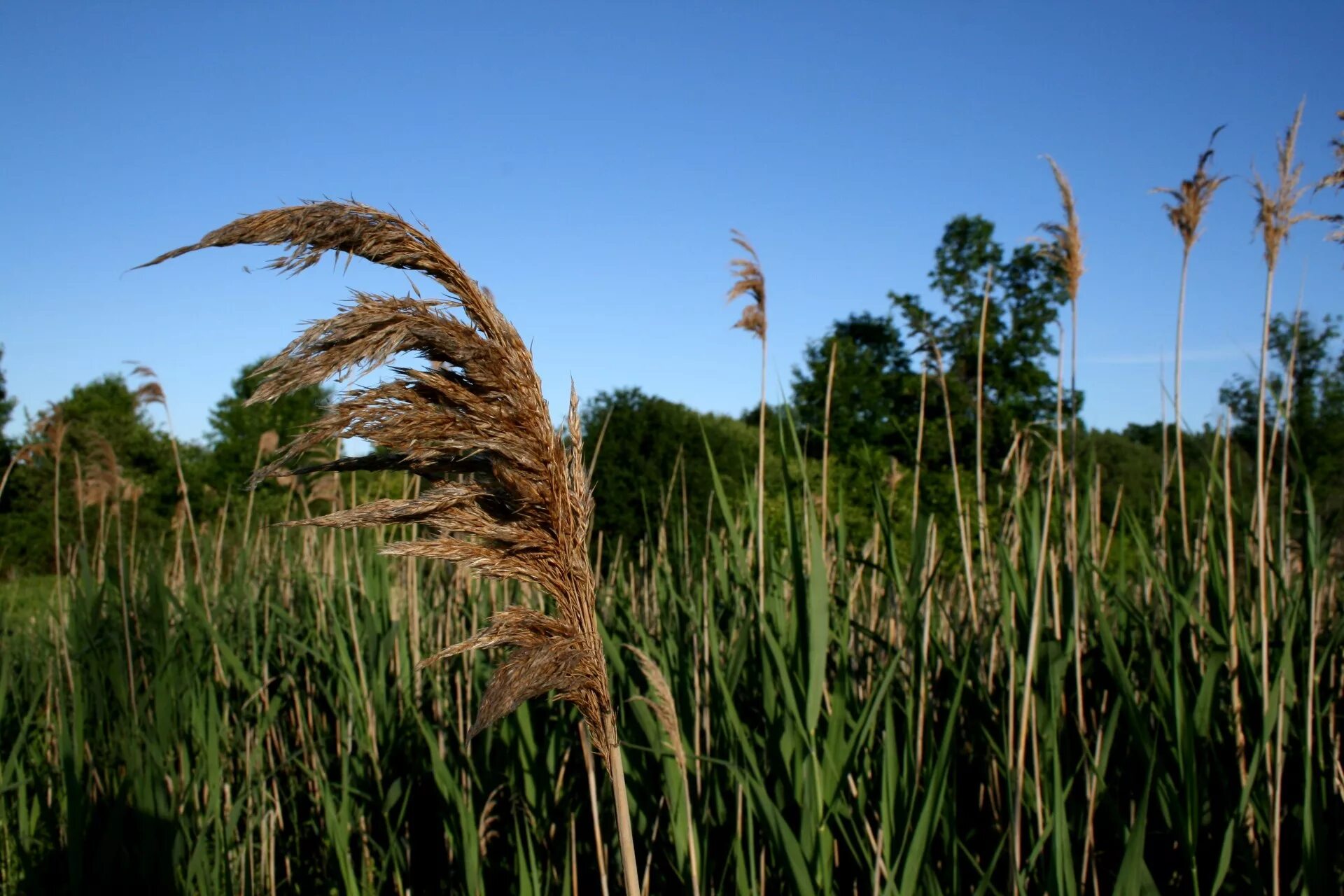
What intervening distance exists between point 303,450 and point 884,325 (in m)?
20.9

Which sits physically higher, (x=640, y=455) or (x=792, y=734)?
(x=640, y=455)

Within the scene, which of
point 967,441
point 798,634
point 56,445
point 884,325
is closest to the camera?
point 798,634

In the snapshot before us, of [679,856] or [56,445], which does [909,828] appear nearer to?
[679,856]

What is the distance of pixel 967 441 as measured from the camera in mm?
18859

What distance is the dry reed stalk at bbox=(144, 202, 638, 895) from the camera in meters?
1.22

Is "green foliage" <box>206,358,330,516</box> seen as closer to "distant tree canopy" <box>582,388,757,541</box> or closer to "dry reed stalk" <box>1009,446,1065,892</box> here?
"distant tree canopy" <box>582,388,757,541</box>

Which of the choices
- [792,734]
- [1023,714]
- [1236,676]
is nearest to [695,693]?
[792,734]

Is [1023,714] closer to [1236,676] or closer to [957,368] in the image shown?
[1236,676]

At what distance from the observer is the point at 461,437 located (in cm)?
127

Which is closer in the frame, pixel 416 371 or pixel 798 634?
pixel 416 371

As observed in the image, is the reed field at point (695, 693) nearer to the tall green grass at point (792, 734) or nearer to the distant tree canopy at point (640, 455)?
the tall green grass at point (792, 734)

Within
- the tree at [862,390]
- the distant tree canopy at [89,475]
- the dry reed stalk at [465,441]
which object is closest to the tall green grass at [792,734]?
the dry reed stalk at [465,441]

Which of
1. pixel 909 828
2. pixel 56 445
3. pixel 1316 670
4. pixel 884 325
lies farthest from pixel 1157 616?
pixel 884 325

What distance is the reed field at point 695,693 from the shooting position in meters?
1.30
